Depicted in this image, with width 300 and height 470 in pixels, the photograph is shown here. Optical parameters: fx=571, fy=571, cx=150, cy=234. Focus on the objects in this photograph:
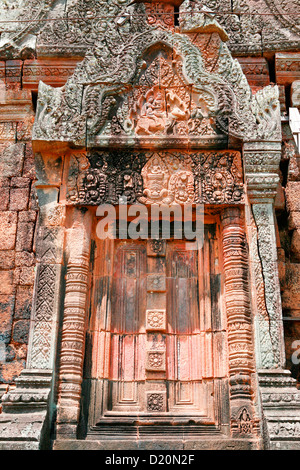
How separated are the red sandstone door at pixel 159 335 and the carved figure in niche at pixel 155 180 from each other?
0.60 m

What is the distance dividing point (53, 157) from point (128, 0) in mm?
2671

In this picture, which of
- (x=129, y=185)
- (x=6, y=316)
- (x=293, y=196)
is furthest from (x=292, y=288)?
(x=6, y=316)

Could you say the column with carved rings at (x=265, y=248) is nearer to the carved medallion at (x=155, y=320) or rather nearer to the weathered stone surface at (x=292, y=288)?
the weathered stone surface at (x=292, y=288)

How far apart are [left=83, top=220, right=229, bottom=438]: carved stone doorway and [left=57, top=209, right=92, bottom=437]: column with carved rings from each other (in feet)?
0.78

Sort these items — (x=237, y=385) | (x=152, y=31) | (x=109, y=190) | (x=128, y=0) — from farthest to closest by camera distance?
(x=128, y=0) < (x=152, y=31) < (x=109, y=190) < (x=237, y=385)

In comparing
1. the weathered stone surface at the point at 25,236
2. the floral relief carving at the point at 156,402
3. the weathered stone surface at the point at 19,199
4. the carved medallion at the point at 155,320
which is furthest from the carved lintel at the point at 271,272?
the weathered stone surface at the point at 19,199

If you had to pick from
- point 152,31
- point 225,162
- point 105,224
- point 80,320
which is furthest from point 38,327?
point 152,31

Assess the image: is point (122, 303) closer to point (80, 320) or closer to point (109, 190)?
point (80, 320)

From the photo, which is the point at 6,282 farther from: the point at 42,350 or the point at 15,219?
the point at 42,350

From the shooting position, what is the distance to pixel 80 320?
6.66m

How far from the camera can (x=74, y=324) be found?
660 centimetres

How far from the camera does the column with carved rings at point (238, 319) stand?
6245 millimetres

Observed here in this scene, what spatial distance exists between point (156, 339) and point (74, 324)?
102 centimetres

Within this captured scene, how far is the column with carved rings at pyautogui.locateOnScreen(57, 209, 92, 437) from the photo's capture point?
20.6 feet
